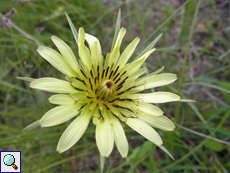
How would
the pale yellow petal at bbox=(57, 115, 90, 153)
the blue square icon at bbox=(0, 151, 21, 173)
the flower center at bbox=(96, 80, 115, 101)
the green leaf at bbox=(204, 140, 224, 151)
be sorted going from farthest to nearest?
the green leaf at bbox=(204, 140, 224, 151) < the blue square icon at bbox=(0, 151, 21, 173) < the flower center at bbox=(96, 80, 115, 101) < the pale yellow petal at bbox=(57, 115, 90, 153)

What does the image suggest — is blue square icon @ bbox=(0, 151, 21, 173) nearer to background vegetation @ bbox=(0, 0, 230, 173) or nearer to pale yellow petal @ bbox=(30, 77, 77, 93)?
background vegetation @ bbox=(0, 0, 230, 173)

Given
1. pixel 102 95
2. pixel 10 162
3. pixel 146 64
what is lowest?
pixel 10 162

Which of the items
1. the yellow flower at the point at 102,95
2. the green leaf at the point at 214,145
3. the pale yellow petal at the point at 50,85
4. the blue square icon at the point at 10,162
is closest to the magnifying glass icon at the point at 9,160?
the blue square icon at the point at 10,162

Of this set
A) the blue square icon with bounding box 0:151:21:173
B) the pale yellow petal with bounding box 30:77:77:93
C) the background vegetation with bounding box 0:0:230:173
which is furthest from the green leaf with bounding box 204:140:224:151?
the blue square icon with bounding box 0:151:21:173

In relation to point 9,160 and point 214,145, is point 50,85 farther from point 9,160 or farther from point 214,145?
point 214,145

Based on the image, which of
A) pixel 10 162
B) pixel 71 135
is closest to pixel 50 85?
pixel 71 135

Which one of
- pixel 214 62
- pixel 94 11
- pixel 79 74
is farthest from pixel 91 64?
pixel 214 62
